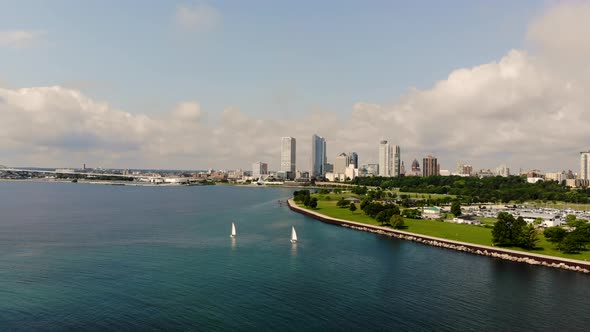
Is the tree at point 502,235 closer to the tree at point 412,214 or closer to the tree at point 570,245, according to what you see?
the tree at point 570,245

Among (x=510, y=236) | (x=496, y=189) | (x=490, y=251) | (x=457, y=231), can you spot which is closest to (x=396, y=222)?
(x=457, y=231)

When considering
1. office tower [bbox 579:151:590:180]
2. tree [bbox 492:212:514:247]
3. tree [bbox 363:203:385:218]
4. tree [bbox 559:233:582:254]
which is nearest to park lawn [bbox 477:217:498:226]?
tree [bbox 363:203:385:218]

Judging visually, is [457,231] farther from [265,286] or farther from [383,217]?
[265,286]

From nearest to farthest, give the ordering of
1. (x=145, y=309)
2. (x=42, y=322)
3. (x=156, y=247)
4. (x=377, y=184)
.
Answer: (x=42, y=322) < (x=145, y=309) < (x=156, y=247) < (x=377, y=184)

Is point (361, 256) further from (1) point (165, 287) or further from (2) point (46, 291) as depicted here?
(2) point (46, 291)

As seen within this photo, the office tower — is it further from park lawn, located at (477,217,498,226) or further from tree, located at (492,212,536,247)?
tree, located at (492,212,536,247)

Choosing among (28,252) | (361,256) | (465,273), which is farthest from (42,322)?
(465,273)
